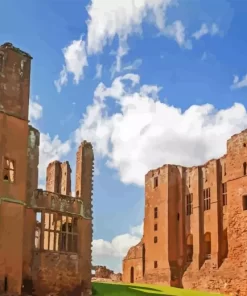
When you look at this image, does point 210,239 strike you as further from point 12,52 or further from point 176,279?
point 12,52

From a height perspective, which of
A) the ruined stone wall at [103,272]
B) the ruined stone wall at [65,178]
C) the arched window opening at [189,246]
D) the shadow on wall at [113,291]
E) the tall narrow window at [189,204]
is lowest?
the shadow on wall at [113,291]

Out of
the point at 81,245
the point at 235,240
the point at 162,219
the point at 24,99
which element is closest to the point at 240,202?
the point at 235,240

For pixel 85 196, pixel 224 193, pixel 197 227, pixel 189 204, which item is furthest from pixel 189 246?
pixel 85 196

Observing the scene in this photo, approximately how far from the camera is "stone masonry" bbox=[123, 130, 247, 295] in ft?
169

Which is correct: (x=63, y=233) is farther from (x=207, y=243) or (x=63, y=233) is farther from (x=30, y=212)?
(x=207, y=243)

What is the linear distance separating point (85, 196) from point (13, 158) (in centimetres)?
844

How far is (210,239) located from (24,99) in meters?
31.5

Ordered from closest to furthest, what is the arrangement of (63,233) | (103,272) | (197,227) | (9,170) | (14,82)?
1. (9,170)
2. (14,82)
3. (63,233)
4. (197,227)
5. (103,272)

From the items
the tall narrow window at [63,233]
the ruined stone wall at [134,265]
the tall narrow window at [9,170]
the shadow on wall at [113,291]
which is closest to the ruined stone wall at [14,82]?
the tall narrow window at [9,170]

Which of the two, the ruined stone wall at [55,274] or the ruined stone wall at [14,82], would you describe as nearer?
the ruined stone wall at [14,82]

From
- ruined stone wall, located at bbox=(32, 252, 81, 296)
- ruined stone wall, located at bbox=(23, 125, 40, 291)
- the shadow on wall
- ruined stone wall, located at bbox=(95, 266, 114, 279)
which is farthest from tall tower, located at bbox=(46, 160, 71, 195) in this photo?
ruined stone wall, located at bbox=(95, 266, 114, 279)

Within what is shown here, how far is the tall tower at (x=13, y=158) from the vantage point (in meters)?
30.9

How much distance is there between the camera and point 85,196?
39.7 metres

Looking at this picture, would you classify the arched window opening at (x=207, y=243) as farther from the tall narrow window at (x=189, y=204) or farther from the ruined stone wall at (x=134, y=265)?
the ruined stone wall at (x=134, y=265)
